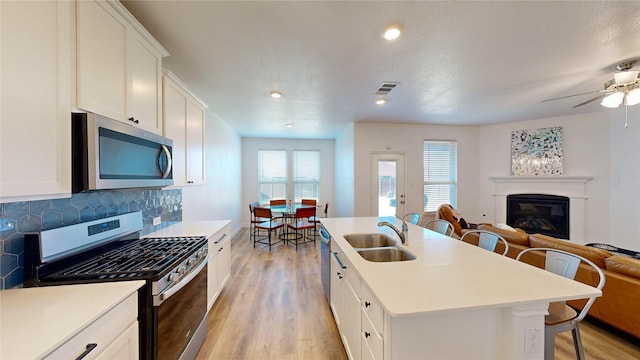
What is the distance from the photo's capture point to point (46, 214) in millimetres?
1316

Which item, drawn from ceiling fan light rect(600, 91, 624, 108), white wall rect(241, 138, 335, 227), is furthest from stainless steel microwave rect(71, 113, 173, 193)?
white wall rect(241, 138, 335, 227)

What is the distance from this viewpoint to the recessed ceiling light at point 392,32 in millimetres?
1815

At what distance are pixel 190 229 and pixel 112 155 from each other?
52.3 inches

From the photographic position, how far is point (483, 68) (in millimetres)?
2549

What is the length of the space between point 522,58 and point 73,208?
405cm

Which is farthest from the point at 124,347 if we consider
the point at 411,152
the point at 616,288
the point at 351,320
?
the point at 411,152

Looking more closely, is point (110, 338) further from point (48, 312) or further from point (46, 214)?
point (46, 214)

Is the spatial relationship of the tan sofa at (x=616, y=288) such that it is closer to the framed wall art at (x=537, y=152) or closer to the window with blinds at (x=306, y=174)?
the framed wall art at (x=537, y=152)

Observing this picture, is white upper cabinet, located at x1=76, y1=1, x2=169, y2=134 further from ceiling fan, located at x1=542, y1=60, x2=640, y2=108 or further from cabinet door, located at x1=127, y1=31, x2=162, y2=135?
ceiling fan, located at x1=542, y1=60, x2=640, y2=108

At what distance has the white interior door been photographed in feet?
16.9

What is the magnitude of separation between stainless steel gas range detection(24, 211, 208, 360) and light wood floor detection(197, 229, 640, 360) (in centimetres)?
39

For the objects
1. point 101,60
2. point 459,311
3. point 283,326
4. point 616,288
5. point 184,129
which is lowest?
point 283,326

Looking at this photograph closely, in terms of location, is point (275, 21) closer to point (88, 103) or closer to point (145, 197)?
point (88, 103)

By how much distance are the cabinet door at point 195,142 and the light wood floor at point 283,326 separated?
1.52 metres
